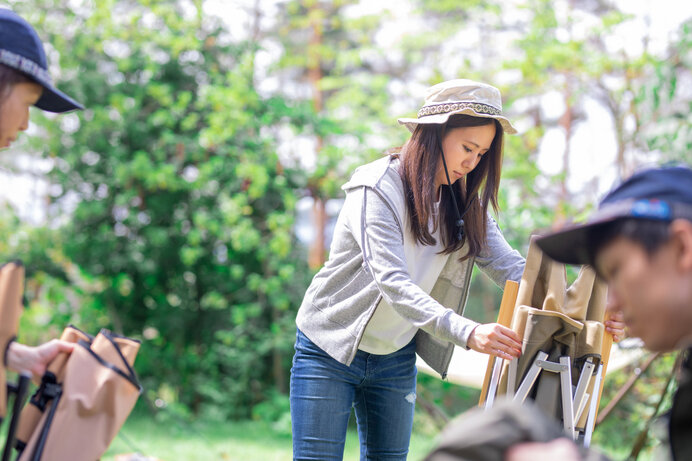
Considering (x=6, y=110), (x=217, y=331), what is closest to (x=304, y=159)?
(x=217, y=331)

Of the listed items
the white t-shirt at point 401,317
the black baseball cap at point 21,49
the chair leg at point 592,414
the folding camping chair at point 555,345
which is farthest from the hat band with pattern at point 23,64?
the chair leg at point 592,414

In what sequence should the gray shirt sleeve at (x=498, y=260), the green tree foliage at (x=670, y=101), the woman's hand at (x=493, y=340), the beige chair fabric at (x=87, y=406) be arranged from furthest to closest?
the green tree foliage at (x=670, y=101), the gray shirt sleeve at (x=498, y=260), the woman's hand at (x=493, y=340), the beige chair fabric at (x=87, y=406)

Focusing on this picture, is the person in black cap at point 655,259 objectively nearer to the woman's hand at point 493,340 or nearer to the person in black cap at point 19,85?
the woman's hand at point 493,340

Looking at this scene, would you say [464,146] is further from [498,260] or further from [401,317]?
[401,317]

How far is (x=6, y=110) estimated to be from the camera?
150cm

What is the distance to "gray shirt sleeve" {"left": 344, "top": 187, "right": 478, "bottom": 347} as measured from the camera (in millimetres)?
1821

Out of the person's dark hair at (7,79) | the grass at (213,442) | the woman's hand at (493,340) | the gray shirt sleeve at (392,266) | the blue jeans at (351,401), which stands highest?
the person's dark hair at (7,79)

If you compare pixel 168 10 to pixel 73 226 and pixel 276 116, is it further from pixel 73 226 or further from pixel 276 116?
pixel 73 226

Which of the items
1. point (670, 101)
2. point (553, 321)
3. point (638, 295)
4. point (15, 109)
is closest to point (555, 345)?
point (553, 321)

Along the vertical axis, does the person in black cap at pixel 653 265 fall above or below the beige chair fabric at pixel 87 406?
above

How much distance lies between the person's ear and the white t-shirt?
39.2 inches

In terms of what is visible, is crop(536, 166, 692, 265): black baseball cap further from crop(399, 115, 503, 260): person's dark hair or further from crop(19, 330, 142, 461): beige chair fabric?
crop(19, 330, 142, 461): beige chair fabric

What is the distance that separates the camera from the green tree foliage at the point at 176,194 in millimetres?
6098

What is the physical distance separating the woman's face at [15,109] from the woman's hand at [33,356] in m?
0.42
